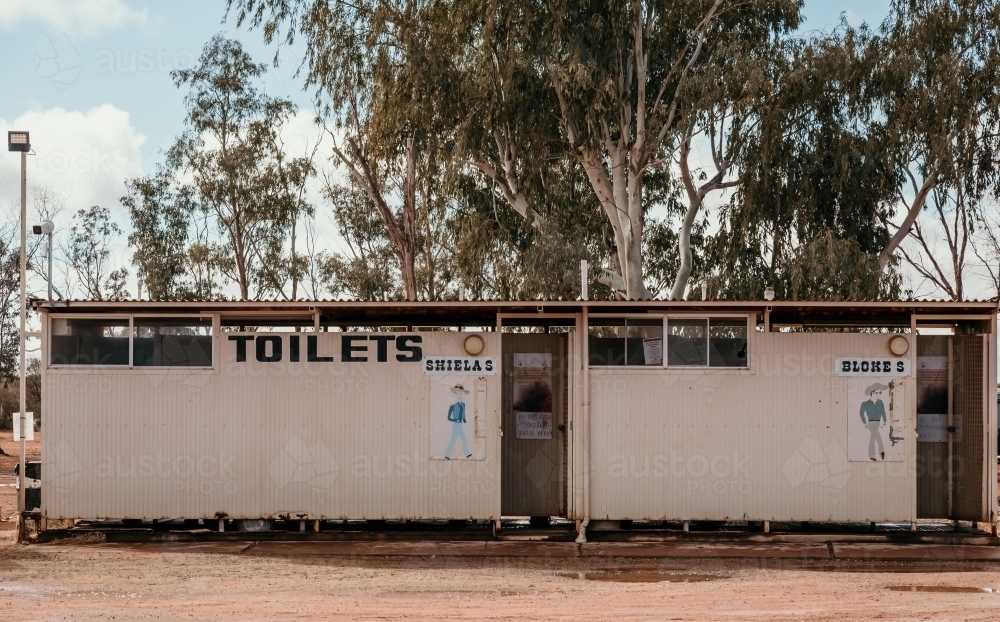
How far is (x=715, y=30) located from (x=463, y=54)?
644 cm

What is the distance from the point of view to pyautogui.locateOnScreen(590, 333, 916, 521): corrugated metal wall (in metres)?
14.3

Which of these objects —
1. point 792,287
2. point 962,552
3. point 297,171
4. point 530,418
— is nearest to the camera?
point 962,552

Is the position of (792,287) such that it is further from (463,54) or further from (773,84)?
(463,54)

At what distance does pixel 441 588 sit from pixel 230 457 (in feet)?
13.7

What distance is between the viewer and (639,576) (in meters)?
12.3

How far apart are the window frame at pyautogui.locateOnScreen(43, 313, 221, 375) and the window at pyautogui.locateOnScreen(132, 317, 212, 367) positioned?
0.13 ft

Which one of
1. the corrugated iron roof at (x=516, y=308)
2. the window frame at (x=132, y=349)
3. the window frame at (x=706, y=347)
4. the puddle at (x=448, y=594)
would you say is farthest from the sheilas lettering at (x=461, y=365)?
the puddle at (x=448, y=594)

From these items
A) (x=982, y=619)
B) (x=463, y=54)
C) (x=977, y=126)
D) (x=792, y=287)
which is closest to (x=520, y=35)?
(x=463, y=54)

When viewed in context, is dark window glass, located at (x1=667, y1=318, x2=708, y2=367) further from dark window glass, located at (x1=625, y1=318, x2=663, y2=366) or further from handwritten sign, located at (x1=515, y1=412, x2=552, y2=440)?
handwritten sign, located at (x1=515, y1=412, x2=552, y2=440)

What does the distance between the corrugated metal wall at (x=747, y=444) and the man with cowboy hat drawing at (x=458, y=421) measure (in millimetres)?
1657

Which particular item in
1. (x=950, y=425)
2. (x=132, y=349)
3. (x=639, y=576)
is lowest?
(x=639, y=576)

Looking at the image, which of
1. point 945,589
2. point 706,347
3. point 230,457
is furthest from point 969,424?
point 230,457

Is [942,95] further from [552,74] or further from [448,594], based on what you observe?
[448,594]

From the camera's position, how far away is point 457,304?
45.4 feet
